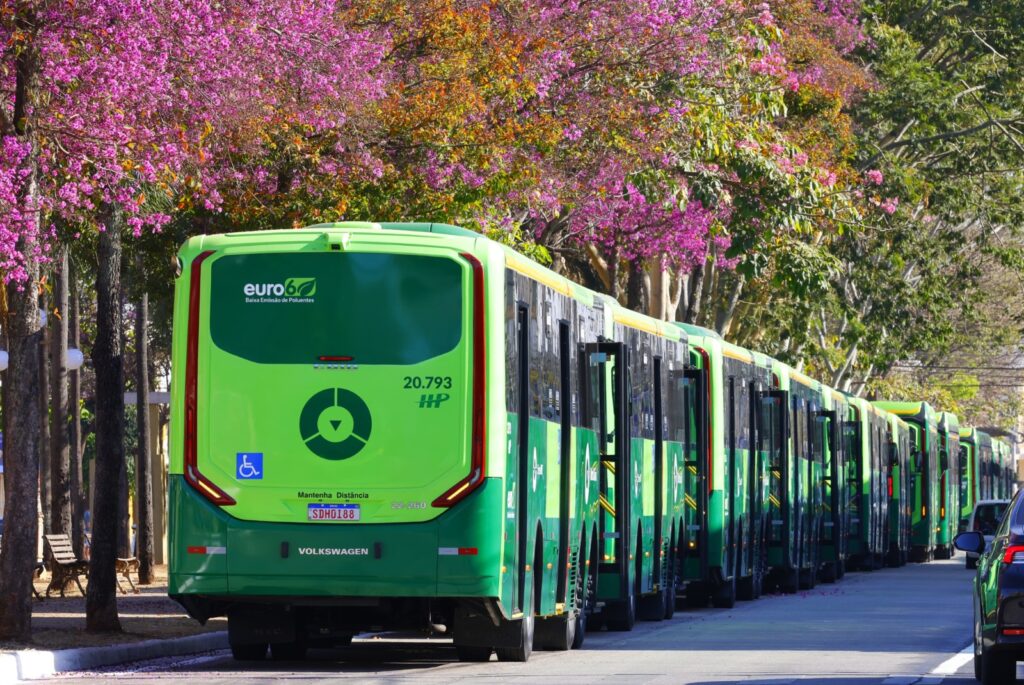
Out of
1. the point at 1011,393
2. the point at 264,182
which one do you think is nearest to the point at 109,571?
→ the point at 264,182

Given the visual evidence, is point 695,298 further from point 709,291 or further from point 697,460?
point 697,460

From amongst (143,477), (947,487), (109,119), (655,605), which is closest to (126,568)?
(143,477)

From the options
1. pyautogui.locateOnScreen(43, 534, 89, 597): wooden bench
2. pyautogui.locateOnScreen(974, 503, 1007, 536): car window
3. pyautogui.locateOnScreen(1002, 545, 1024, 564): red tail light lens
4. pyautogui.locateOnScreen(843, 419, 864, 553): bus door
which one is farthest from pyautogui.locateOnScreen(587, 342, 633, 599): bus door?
pyautogui.locateOnScreen(974, 503, 1007, 536): car window

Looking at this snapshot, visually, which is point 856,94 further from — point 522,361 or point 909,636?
point 522,361

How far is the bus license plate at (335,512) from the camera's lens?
49.9ft

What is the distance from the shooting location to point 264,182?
23.6m

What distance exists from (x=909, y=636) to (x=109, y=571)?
780cm

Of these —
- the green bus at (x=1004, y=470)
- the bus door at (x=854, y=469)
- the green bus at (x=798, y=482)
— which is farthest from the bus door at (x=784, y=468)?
the green bus at (x=1004, y=470)

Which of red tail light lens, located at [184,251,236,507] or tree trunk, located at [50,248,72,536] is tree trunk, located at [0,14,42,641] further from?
tree trunk, located at [50,248,72,536]

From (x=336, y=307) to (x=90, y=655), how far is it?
158 inches

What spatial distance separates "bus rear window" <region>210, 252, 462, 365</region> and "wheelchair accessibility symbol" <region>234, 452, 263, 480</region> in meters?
0.69

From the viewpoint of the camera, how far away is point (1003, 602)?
13.3 metres

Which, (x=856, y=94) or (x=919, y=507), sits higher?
(x=856, y=94)

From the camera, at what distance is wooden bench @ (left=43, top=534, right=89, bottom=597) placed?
2784 centimetres
